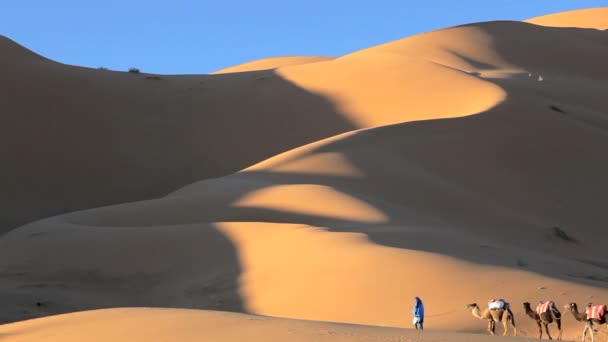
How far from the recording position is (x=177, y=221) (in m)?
22.0

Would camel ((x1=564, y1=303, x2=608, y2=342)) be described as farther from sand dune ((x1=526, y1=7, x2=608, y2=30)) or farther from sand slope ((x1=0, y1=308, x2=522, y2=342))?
sand dune ((x1=526, y1=7, x2=608, y2=30))

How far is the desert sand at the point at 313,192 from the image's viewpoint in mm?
15242

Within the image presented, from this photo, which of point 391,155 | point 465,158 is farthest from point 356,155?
point 465,158

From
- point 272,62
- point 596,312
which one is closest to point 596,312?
point 596,312

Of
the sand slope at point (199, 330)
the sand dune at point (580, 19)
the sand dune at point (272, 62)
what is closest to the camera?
the sand slope at point (199, 330)

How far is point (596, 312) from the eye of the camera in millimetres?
11531

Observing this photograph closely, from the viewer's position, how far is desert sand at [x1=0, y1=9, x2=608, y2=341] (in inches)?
600

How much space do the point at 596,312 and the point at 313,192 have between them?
11390 mm

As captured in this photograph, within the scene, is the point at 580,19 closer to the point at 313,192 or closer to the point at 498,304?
the point at 313,192

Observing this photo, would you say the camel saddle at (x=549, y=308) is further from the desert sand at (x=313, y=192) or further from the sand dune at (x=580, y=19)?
the sand dune at (x=580, y=19)

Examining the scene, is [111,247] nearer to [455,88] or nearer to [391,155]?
[391,155]

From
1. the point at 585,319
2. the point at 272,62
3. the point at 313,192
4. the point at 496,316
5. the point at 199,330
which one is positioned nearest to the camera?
the point at 199,330

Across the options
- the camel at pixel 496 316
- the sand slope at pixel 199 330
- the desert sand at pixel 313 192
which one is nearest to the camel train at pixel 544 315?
the camel at pixel 496 316

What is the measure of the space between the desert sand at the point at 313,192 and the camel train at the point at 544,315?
0.80m
